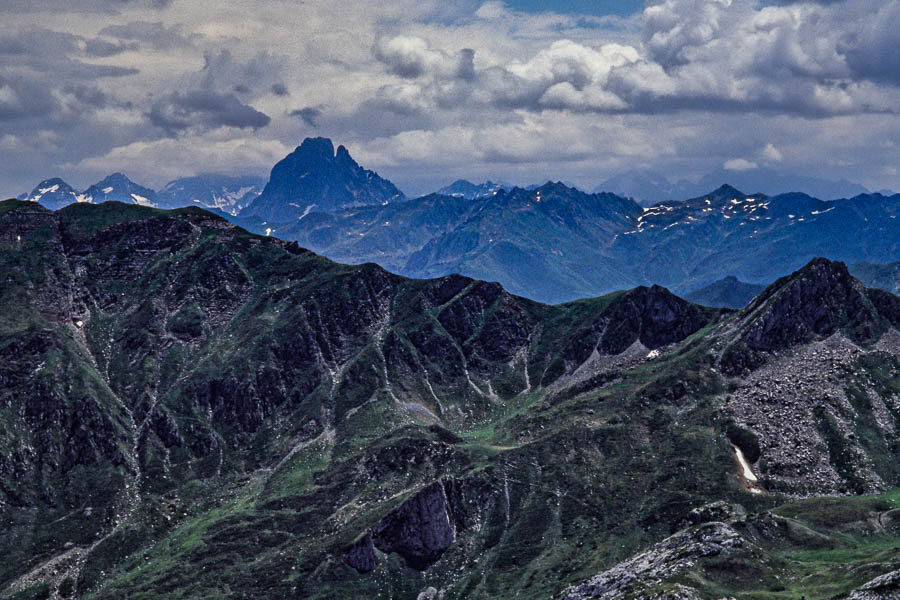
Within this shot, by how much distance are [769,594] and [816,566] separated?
87.1 feet

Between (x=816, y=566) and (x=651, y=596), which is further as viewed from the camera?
(x=816, y=566)

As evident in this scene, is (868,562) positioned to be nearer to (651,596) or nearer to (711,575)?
(711,575)

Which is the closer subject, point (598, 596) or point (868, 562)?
point (868, 562)

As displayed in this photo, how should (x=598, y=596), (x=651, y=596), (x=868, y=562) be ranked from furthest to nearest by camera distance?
1. (x=598, y=596)
2. (x=868, y=562)
3. (x=651, y=596)

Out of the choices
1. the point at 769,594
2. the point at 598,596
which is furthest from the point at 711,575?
the point at 598,596

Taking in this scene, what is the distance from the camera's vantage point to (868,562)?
18738 cm

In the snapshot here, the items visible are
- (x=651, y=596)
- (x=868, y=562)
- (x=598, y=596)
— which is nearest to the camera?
(x=651, y=596)

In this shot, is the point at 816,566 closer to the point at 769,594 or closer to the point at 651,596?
the point at 769,594

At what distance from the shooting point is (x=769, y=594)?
592ft

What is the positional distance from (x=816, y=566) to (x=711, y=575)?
3124 centimetres

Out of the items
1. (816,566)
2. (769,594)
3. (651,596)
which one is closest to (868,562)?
(816,566)

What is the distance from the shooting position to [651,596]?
17562 cm

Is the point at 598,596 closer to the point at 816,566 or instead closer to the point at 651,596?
the point at 651,596

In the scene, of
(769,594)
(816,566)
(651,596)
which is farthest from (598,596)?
(816,566)
